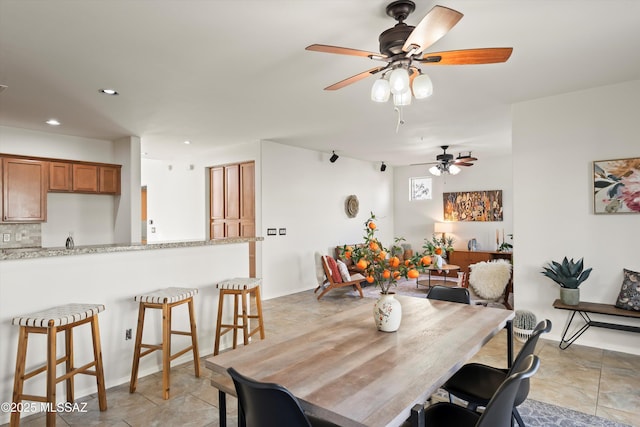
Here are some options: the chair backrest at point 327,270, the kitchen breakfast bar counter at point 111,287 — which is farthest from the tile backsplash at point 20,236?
the chair backrest at point 327,270

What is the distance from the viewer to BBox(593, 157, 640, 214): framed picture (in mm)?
3559

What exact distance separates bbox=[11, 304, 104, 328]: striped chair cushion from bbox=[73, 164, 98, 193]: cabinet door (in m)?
3.52

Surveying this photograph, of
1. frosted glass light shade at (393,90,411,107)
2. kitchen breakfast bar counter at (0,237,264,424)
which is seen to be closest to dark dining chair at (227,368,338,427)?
frosted glass light shade at (393,90,411,107)

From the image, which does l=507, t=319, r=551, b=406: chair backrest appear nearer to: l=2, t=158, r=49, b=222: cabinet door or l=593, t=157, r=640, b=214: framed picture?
l=593, t=157, r=640, b=214: framed picture

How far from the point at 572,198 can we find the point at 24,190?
6.94 meters

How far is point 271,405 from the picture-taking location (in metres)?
1.18

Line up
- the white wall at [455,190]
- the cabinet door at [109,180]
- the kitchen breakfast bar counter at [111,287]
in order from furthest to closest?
the white wall at [455,190], the cabinet door at [109,180], the kitchen breakfast bar counter at [111,287]

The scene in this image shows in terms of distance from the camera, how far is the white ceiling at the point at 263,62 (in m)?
2.28

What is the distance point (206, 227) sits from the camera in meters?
7.33

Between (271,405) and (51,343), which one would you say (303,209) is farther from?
(271,405)

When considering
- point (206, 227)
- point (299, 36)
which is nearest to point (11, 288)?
point (299, 36)

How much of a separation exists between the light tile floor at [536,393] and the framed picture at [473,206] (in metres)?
4.78

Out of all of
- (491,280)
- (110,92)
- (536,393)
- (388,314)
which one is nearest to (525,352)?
(388,314)

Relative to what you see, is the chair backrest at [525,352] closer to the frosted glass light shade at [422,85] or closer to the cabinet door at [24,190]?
the frosted glass light shade at [422,85]
